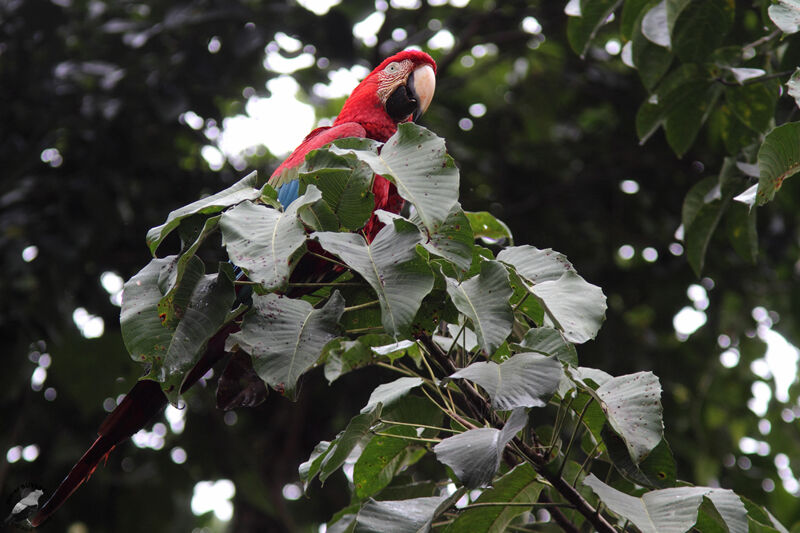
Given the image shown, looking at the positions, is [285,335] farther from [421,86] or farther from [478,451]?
[421,86]

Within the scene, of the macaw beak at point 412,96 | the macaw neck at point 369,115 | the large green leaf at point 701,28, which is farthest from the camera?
the macaw beak at point 412,96

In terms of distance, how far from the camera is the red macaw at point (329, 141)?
1215 mm

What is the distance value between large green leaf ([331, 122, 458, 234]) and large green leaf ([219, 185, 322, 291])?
0.10 m

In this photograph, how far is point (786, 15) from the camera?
42.3 inches

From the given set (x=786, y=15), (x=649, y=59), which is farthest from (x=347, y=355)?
(x=649, y=59)

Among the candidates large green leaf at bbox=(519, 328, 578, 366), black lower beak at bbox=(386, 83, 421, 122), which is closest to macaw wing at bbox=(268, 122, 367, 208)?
black lower beak at bbox=(386, 83, 421, 122)

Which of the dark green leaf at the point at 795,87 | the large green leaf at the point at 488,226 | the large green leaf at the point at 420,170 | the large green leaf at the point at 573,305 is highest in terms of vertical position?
the dark green leaf at the point at 795,87

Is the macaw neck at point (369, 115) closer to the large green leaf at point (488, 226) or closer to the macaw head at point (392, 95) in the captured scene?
the macaw head at point (392, 95)

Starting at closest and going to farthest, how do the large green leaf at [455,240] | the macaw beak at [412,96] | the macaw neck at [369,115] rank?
the large green leaf at [455,240], the macaw neck at [369,115], the macaw beak at [412,96]

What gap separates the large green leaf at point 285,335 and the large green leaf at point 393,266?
0.32ft

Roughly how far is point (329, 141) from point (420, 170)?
81 cm

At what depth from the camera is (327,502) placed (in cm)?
320

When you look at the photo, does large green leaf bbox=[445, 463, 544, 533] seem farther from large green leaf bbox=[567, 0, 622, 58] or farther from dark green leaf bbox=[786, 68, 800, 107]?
large green leaf bbox=[567, 0, 622, 58]

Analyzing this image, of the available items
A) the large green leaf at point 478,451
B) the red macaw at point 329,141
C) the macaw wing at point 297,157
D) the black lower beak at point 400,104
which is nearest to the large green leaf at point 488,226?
the red macaw at point 329,141
